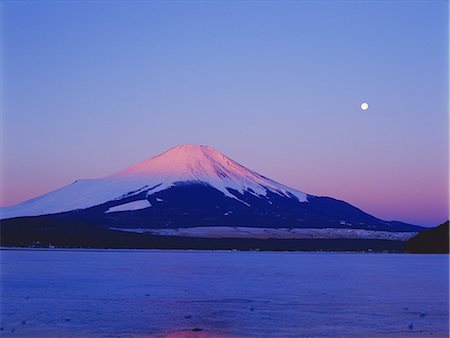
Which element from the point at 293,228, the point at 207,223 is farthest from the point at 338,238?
the point at 207,223

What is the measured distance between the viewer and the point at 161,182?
519 ft

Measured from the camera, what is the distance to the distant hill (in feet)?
305

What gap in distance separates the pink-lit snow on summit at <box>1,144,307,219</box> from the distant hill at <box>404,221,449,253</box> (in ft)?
182

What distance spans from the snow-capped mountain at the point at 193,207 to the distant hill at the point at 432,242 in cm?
2418

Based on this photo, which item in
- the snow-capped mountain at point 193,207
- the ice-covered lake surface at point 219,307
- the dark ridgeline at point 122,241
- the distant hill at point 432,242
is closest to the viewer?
the ice-covered lake surface at point 219,307

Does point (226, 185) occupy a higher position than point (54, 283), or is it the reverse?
point (226, 185)

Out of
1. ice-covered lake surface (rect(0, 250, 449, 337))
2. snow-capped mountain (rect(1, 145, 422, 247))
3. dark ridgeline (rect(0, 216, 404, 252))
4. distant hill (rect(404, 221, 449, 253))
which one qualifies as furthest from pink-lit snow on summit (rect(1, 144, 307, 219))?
ice-covered lake surface (rect(0, 250, 449, 337))

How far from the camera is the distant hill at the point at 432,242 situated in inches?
3654

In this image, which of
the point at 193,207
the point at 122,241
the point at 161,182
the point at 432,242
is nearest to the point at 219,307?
the point at 432,242

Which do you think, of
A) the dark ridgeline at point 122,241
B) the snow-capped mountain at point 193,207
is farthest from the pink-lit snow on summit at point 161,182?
the dark ridgeline at point 122,241

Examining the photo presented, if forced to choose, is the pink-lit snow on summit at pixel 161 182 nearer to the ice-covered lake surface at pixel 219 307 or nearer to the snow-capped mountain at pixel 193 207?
the snow-capped mountain at pixel 193 207

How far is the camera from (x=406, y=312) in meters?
20.4

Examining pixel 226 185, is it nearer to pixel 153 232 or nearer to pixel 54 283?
pixel 153 232

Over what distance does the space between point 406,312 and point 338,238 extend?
10095cm
